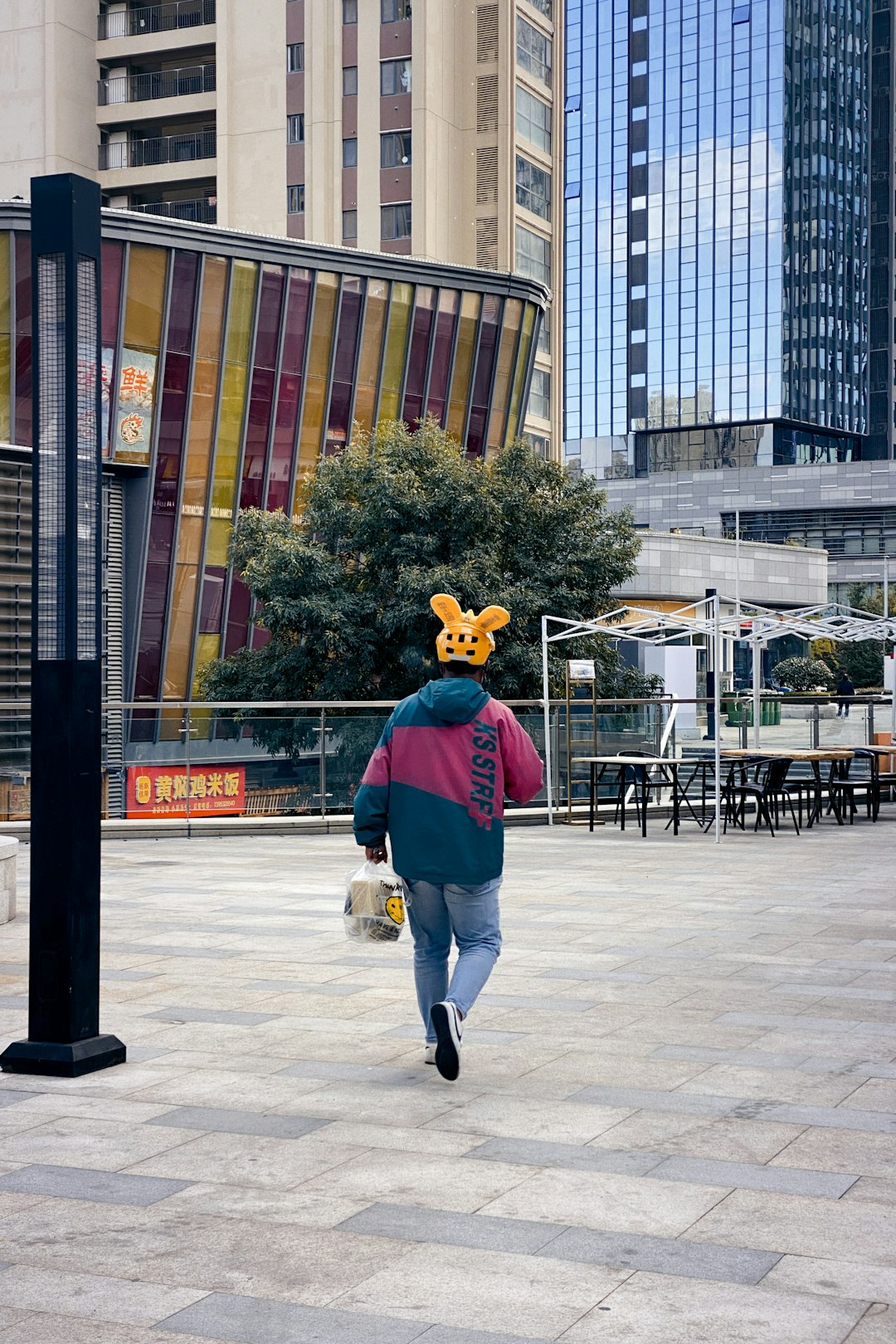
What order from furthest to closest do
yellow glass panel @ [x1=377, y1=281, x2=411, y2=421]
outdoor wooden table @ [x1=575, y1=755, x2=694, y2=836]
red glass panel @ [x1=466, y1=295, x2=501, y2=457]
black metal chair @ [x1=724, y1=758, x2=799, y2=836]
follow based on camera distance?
red glass panel @ [x1=466, y1=295, x2=501, y2=457]
yellow glass panel @ [x1=377, y1=281, x2=411, y2=421]
black metal chair @ [x1=724, y1=758, x2=799, y2=836]
outdoor wooden table @ [x1=575, y1=755, x2=694, y2=836]

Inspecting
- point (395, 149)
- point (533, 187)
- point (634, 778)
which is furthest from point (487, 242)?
point (634, 778)

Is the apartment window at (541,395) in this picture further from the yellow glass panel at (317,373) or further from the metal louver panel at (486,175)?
the yellow glass panel at (317,373)

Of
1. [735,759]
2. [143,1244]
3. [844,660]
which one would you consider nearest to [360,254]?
[735,759]

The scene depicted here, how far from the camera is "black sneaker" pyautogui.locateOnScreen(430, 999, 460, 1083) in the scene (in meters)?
6.18

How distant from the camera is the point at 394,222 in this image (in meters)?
51.8

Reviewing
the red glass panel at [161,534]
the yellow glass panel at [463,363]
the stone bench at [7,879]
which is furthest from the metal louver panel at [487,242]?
the stone bench at [7,879]

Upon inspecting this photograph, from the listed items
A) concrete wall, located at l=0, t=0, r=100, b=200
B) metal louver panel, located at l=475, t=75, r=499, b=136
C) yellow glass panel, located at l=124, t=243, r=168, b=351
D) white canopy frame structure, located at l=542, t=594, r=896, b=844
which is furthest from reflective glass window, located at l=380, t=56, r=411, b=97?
white canopy frame structure, located at l=542, t=594, r=896, b=844

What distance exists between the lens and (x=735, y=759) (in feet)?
65.0

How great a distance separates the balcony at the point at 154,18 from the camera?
52812 mm

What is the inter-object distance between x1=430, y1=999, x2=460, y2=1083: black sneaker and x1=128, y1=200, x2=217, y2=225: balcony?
50.5 m

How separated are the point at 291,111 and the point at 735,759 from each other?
38570mm

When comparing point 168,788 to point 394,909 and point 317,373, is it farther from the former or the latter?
A: point 317,373

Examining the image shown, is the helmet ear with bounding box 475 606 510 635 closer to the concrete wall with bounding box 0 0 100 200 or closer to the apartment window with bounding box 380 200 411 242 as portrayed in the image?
the apartment window with bounding box 380 200 411 242

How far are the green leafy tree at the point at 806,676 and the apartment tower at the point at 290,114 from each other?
2263cm
